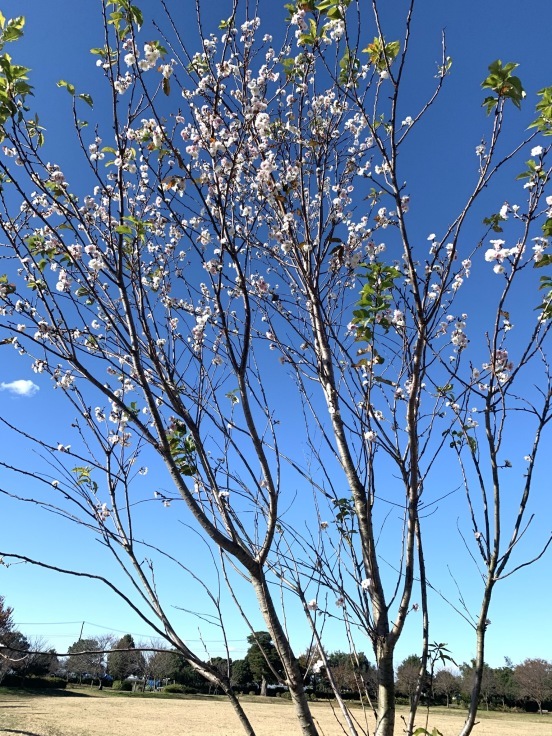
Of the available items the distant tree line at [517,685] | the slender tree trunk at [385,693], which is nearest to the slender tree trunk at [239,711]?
the slender tree trunk at [385,693]

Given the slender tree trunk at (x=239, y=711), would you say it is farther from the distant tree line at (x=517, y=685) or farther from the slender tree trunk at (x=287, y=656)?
the distant tree line at (x=517, y=685)

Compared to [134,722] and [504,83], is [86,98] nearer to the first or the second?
[504,83]

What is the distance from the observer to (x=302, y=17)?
2.32m

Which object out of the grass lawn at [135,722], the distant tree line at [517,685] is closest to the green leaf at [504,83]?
the grass lawn at [135,722]

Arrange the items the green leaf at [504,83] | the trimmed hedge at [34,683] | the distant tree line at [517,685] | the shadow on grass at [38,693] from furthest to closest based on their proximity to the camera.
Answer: the distant tree line at [517,685]
the trimmed hedge at [34,683]
the shadow on grass at [38,693]
the green leaf at [504,83]

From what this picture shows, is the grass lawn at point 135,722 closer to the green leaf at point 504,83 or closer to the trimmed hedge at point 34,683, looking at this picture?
the trimmed hedge at point 34,683

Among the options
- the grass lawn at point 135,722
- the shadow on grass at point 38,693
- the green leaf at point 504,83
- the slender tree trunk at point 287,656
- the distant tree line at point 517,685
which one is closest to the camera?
the slender tree trunk at point 287,656

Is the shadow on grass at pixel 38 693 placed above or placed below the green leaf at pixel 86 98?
below

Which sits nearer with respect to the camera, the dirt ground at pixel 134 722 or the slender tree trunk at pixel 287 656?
the slender tree trunk at pixel 287 656

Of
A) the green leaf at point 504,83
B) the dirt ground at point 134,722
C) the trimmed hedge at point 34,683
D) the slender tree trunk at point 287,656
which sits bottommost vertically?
the trimmed hedge at point 34,683

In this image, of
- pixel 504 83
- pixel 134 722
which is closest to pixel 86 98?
pixel 504 83

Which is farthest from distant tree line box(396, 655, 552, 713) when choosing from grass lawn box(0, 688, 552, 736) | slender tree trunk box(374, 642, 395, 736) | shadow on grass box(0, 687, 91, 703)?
slender tree trunk box(374, 642, 395, 736)

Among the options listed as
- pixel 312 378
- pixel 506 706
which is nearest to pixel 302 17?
pixel 312 378

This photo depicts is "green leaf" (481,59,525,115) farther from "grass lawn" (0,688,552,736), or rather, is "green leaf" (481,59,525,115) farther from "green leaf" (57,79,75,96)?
"grass lawn" (0,688,552,736)
